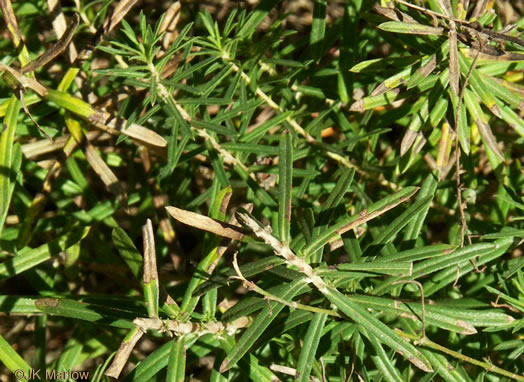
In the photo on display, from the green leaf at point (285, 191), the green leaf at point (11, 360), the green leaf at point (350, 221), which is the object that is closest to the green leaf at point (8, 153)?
the green leaf at point (11, 360)

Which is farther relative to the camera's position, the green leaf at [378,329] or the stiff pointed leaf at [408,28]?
the stiff pointed leaf at [408,28]

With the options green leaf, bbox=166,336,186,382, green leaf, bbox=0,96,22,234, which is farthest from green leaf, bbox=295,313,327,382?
green leaf, bbox=0,96,22,234

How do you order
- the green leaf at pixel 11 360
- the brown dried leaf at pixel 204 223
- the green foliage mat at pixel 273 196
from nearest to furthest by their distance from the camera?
the brown dried leaf at pixel 204 223
the green foliage mat at pixel 273 196
the green leaf at pixel 11 360

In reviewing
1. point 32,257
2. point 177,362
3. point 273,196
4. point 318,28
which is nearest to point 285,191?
point 177,362

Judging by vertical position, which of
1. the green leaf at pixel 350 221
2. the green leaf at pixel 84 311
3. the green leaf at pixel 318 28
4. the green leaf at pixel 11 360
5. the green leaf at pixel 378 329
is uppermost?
the green leaf at pixel 318 28

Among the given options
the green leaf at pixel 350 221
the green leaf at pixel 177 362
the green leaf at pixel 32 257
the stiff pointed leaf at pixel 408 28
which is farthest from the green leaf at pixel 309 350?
the green leaf at pixel 32 257

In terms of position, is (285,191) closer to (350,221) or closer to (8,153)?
(350,221)

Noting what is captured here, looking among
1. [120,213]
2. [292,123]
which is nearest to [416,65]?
[292,123]

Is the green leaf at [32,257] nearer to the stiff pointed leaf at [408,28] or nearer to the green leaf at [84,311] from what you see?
the green leaf at [84,311]

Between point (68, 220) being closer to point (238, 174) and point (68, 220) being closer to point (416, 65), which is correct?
point (238, 174)

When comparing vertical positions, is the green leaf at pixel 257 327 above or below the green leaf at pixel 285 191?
below

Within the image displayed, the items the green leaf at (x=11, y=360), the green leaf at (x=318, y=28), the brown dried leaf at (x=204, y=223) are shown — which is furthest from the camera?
the green leaf at (x=318, y=28)
